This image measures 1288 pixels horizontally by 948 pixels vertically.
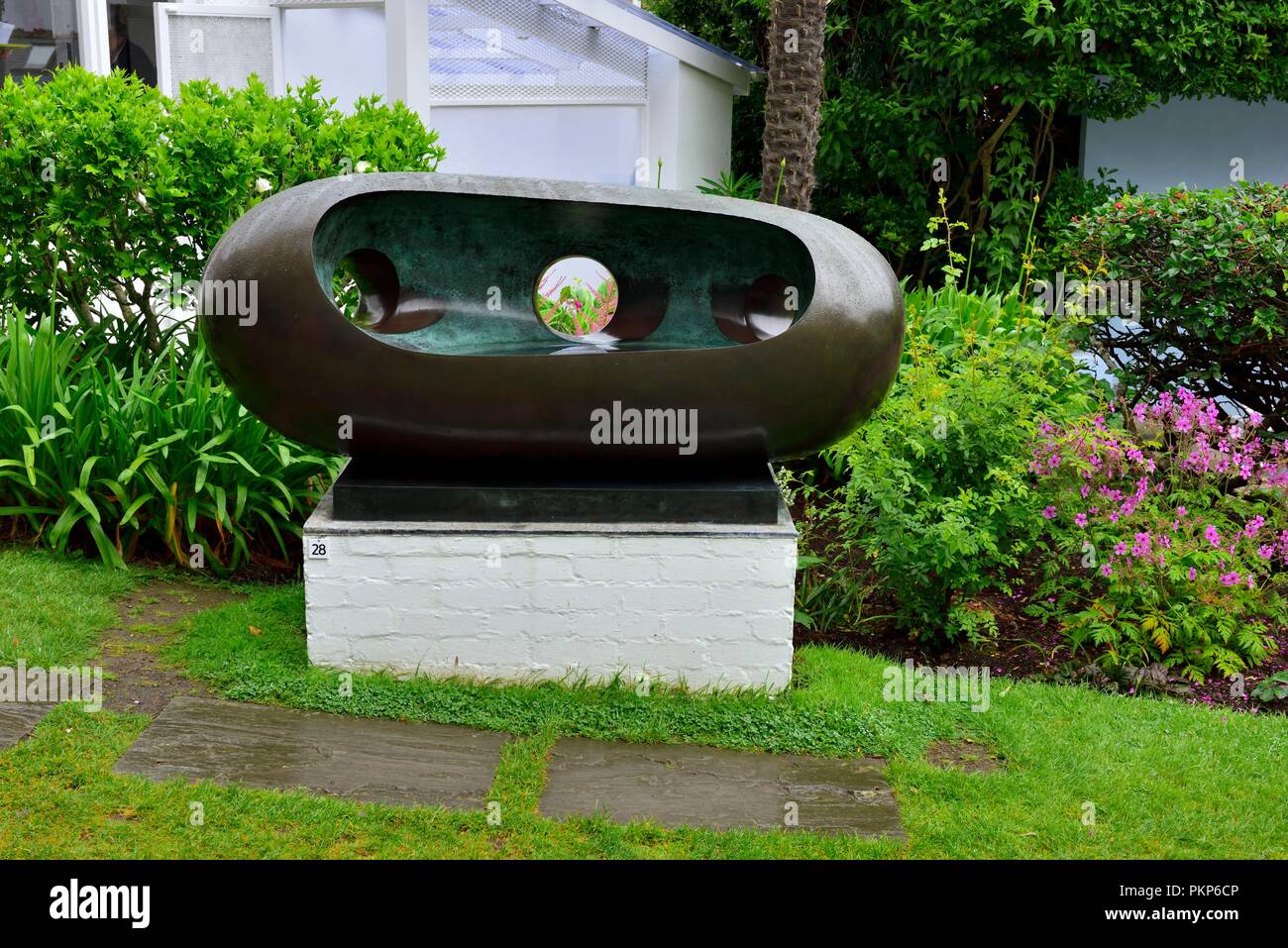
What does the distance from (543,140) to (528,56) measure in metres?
0.66

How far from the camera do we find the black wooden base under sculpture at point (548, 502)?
4.59m

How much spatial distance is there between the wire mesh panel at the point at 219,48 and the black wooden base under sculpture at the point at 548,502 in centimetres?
638

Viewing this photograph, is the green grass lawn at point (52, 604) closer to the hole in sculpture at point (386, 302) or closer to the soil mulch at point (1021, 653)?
the hole in sculpture at point (386, 302)

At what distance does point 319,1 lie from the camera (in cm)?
970

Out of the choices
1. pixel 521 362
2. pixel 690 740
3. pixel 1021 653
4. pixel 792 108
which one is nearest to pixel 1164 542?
pixel 1021 653

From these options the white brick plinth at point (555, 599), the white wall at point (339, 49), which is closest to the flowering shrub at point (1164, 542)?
the white brick plinth at point (555, 599)

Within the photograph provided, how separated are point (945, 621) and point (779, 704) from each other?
3.91 feet

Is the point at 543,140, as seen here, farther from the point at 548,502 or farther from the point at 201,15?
the point at 548,502

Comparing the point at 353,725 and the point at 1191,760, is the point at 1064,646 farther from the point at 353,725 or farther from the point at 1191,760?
the point at 353,725

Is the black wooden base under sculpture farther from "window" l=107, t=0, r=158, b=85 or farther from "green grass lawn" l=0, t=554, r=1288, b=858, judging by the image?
"window" l=107, t=0, r=158, b=85

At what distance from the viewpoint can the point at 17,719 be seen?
4223mm

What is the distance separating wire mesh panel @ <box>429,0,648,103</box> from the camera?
9852mm

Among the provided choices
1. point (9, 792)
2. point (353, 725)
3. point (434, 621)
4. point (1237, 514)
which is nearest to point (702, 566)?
point (434, 621)

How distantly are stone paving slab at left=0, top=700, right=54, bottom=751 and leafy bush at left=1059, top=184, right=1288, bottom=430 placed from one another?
16.5 ft
